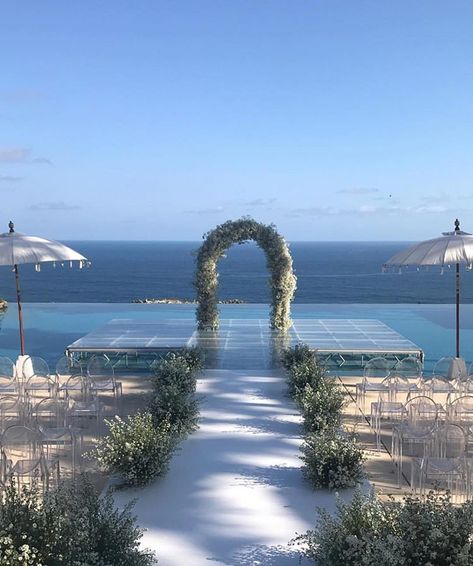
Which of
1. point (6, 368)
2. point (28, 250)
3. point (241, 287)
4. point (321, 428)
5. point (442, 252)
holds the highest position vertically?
point (28, 250)

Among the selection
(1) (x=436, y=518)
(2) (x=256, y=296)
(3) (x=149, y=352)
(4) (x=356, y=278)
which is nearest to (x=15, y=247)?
(3) (x=149, y=352)

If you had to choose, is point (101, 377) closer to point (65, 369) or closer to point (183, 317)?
point (65, 369)

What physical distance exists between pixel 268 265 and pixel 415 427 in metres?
6.63

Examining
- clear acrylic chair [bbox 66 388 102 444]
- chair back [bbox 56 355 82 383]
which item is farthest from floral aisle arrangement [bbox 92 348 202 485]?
chair back [bbox 56 355 82 383]

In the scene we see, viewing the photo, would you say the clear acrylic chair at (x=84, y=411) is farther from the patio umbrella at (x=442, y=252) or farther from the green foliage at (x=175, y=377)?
the patio umbrella at (x=442, y=252)

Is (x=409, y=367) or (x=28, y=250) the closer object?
(x=28, y=250)

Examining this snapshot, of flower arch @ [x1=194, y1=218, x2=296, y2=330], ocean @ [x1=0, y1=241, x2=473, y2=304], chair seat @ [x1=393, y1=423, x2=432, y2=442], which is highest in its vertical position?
flower arch @ [x1=194, y1=218, x2=296, y2=330]

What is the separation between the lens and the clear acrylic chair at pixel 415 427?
5605 mm

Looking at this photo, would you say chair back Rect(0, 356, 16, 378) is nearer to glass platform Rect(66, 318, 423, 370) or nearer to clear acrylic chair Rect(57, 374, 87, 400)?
clear acrylic chair Rect(57, 374, 87, 400)

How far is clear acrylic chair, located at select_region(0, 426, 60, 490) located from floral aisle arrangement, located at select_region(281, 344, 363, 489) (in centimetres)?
217

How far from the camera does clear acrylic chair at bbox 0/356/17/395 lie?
7.61 metres

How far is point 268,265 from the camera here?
12.2m

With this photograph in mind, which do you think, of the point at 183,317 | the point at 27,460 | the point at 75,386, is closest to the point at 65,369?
the point at 75,386

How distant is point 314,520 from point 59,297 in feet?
175
